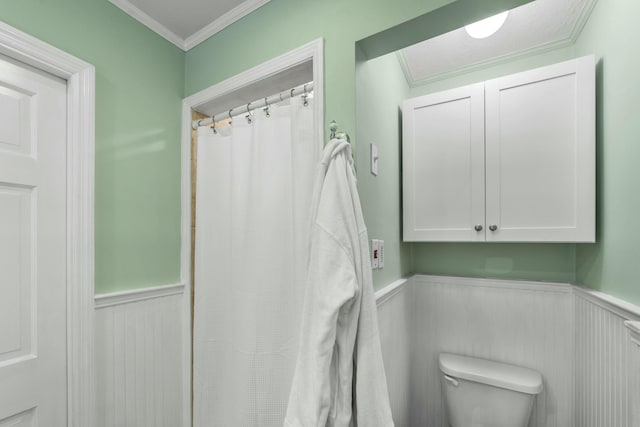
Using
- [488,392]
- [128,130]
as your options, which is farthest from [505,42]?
[128,130]

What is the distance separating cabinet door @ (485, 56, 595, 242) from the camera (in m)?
1.22

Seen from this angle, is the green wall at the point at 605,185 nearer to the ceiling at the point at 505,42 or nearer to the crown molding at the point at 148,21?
the ceiling at the point at 505,42

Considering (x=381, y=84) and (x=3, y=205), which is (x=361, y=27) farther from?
(x=3, y=205)

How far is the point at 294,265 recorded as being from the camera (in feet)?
3.74

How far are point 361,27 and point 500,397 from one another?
176cm

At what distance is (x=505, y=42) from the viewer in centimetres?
152

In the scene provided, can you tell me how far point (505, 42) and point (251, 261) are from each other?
5.66 ft

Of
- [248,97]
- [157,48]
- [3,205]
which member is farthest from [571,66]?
[3,205]

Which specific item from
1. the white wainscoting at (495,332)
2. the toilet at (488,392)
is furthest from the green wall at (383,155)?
the toilet at (488,392)

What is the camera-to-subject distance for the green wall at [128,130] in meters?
1.13

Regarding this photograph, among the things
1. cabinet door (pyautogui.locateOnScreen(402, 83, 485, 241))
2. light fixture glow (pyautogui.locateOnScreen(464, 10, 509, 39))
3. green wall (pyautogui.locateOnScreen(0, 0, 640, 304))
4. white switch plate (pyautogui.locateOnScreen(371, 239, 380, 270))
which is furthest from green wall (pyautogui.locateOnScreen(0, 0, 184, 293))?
light fixture glow (pyautogui.locateOnScreen(464, 10, 509, 39))

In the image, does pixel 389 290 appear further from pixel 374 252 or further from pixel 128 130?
pixel 128 130

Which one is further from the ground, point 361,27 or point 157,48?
point 157,48

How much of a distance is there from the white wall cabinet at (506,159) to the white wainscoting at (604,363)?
0.33m
